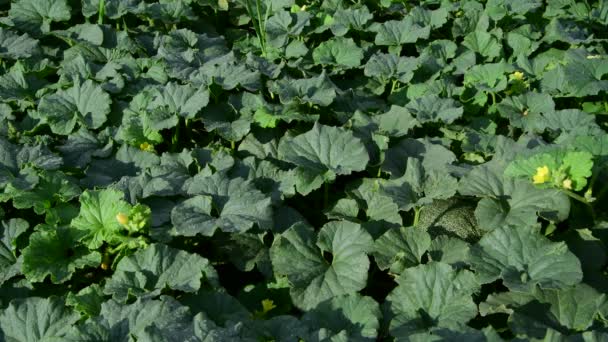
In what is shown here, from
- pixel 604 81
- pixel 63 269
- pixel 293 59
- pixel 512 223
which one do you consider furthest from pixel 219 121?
pixel 604 81

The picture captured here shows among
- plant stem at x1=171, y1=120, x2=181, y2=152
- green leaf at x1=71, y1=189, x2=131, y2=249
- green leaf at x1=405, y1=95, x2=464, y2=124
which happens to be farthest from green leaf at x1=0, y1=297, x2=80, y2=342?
green leaf at x1=405, y1=95, x2=464, y2=124

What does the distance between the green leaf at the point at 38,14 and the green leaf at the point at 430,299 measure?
3540 millimetres

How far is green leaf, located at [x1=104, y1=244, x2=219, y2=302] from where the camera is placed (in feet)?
9.70

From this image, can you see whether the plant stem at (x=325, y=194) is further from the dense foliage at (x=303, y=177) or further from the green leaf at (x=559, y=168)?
the green leaf at (x=559, y=168)

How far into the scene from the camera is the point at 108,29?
5312mm

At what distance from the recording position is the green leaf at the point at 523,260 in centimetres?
289

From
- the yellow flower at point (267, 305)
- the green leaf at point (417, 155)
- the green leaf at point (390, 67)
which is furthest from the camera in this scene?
the green leaf at point (390, 67)

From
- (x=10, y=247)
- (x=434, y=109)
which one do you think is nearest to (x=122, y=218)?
A: (x=10, y=247)

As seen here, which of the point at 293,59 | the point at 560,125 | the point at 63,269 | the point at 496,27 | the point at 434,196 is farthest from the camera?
the point at 496,27

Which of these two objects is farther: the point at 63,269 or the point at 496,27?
the point at 496,27

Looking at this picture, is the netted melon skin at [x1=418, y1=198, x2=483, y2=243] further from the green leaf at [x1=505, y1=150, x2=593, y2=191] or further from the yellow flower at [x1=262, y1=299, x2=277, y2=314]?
the yellow flower at [x1=262, y1=299, x2=277, y2=314]

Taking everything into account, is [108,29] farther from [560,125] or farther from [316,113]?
[560,125]

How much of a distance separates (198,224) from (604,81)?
108 inches

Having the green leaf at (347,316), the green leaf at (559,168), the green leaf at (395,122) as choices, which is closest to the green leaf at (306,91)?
the green leaf at (395,122)
